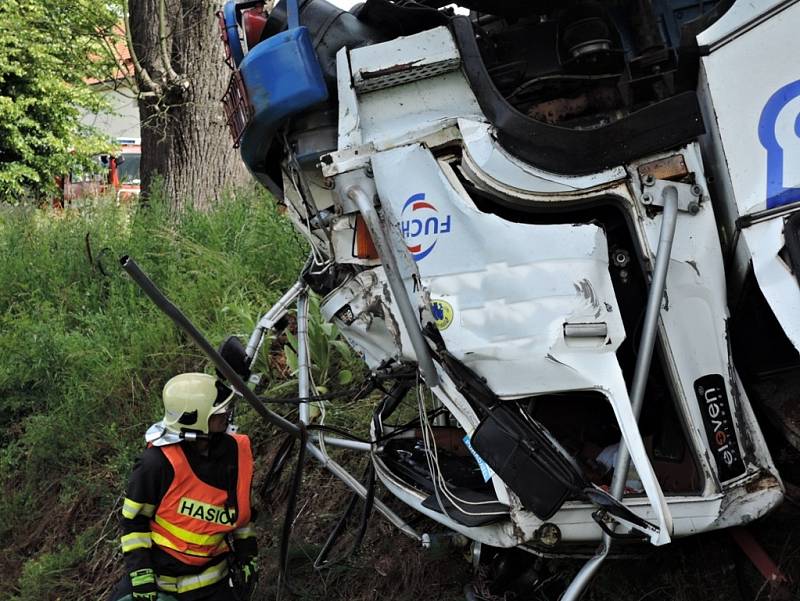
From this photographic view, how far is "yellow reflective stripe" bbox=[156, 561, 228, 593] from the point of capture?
4.14m

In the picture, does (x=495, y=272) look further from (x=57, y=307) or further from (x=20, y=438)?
(x=57, y=307)

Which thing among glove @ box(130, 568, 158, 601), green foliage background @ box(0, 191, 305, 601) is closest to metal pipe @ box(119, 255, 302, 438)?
glove @ box(130, 568, 158, 601)

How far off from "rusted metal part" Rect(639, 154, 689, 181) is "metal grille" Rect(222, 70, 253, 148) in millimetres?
1482

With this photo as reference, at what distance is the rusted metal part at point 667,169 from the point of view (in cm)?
310

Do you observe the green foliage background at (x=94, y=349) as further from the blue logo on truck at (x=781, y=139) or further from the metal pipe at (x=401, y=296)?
the blue logo on truck at (x=781, y=139)

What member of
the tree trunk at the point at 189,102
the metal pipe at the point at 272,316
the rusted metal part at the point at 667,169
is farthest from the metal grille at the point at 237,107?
the tree trunk at the point at 189,102

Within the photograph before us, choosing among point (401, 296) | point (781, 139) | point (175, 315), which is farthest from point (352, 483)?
point (781, 139)

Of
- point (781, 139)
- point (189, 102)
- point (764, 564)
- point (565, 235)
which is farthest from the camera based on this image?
point (189, 102)

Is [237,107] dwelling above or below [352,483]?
above

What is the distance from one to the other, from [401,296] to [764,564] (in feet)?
5.24

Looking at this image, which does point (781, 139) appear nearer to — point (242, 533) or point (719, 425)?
point (719, 425)

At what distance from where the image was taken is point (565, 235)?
305 cm

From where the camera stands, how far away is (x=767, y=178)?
2.91m

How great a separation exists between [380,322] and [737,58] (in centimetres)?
152
